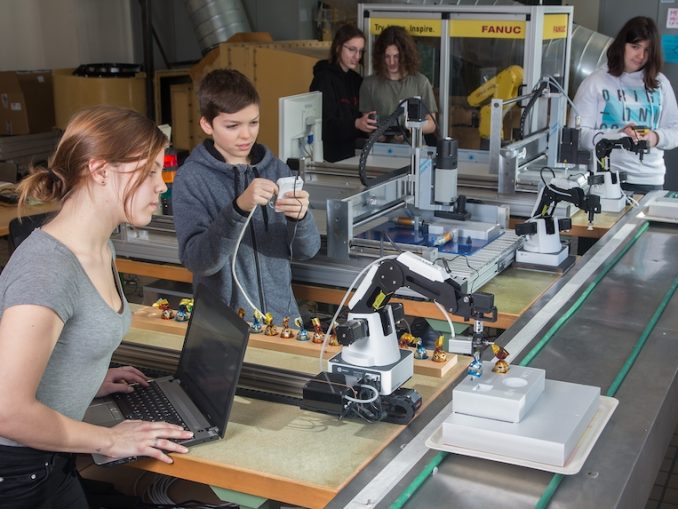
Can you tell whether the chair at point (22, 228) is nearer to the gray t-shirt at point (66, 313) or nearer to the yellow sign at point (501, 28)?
the gray t-shirt at point (66, 313)

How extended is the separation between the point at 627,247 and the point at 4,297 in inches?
85.8

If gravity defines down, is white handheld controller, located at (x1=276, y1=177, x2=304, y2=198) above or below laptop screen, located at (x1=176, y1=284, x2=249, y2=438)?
above

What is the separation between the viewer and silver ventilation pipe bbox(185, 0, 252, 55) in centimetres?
792

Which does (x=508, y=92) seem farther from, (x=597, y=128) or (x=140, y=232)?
(x=140, y=232)

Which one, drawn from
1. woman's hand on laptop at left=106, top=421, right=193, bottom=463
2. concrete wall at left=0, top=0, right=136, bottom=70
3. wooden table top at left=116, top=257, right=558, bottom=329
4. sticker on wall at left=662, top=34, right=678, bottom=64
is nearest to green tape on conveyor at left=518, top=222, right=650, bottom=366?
wooden table top at left=116, top=257, right=558, bottom=329

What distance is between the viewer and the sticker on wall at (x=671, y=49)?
5.74 m

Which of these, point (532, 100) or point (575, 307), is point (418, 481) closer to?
point (575, 307)

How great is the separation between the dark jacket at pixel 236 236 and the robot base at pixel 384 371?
2.06ft

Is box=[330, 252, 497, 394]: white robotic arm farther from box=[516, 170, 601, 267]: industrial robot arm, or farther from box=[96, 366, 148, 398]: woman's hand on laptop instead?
box=[516, 170, 601, 267]: industrial robot arm

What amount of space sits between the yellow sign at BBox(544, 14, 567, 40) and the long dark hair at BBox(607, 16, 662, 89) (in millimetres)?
1027

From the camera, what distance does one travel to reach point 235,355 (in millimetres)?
1657

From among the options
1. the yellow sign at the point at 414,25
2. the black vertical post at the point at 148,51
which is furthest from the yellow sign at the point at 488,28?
the black vertical post at the point at 148,51

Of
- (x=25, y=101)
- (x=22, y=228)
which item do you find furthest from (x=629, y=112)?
(x=25, y=101)

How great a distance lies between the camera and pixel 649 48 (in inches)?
145
